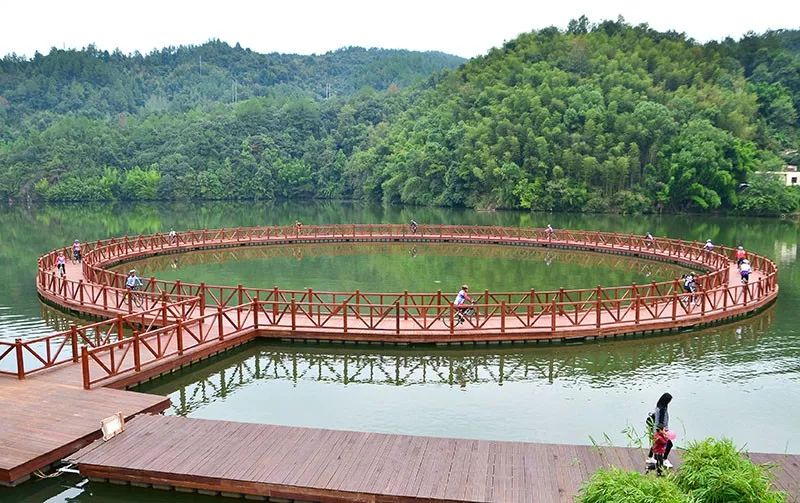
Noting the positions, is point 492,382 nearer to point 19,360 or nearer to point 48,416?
point 48,416

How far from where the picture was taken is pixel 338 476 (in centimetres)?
1173

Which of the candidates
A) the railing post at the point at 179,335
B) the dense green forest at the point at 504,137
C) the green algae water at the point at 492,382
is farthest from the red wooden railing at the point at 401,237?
the dense green forest at the point at 504,137

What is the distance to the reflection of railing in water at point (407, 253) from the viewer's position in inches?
1523

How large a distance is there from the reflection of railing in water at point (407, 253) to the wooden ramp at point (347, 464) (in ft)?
83.1

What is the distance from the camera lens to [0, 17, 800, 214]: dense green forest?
74.2 meters

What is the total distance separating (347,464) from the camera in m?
12.2

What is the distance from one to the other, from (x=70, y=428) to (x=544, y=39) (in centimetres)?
10036

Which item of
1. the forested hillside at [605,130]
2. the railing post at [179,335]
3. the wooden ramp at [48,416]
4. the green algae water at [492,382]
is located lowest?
the green algae water at [492,382]

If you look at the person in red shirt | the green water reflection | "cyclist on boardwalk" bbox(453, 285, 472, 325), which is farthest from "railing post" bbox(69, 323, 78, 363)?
the green water reflection

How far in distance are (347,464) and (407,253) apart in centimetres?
3235

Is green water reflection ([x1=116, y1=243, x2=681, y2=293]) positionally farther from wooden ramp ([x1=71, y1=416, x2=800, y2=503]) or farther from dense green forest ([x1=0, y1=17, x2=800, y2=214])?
dense green forest ([x1=0, y1=17, x2=800, y2=214])

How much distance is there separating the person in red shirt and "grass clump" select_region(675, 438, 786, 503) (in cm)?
278

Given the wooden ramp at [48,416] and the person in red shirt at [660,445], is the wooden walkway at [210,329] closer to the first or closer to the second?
the wooden ramp at [48,416]

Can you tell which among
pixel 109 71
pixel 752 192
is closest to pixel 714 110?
pixel 752 192
